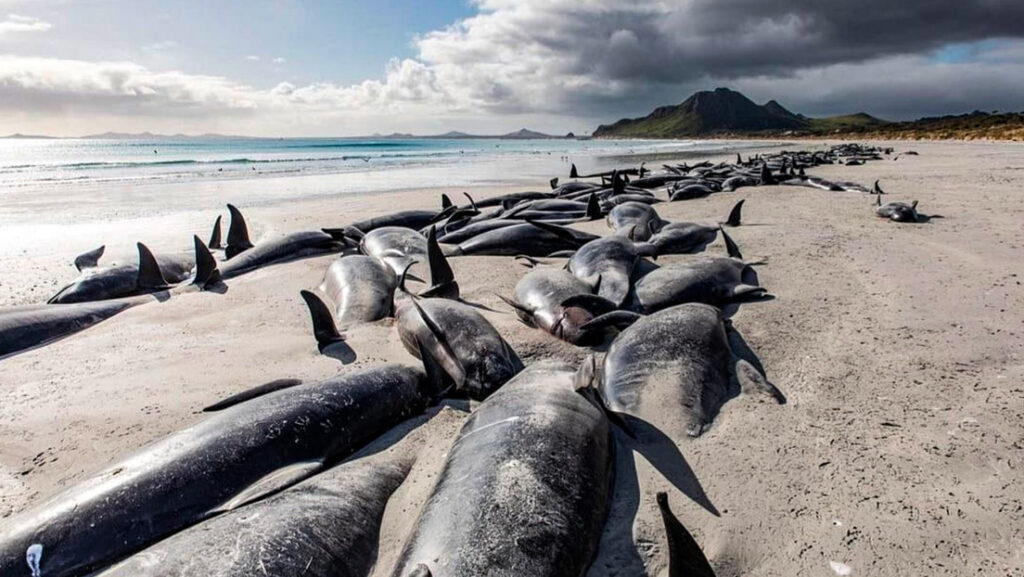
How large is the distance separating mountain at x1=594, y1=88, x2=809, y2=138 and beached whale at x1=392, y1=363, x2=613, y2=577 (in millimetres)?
157968

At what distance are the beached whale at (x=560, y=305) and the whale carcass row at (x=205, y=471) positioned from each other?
1.50 metres

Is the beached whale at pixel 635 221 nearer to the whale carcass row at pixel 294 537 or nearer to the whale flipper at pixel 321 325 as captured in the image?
the whale flipper at pixel 321 325

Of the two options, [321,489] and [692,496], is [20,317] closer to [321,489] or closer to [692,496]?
[321,489]

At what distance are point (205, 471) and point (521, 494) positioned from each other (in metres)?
1.58

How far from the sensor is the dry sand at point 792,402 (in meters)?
2.28

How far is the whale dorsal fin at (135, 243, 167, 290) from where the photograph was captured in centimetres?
684

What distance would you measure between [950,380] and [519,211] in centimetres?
749

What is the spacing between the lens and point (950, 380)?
11.2 ft

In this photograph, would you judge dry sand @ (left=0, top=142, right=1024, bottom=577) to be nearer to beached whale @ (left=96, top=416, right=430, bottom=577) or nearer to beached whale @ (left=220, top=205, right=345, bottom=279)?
beached whale @ (left=96, top=416, right=430, bottom=577)

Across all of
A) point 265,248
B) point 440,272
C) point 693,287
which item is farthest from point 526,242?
point 265,248

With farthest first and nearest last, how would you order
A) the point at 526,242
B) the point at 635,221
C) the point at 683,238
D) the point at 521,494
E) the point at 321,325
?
1. the point at 635,221
2. the point at 526,242
3. the point at 683,238
4. the point at 321,325
5. the point at 521,494

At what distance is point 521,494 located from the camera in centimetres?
217

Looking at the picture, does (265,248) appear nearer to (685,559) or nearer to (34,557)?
(34,557)

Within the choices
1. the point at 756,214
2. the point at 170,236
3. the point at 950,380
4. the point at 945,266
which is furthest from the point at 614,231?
the point at 170,236
